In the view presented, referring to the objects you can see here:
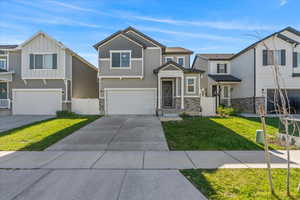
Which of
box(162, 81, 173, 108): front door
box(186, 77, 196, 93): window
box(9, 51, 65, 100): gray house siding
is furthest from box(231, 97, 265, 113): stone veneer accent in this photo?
box(9, 51, 65, 100): gray house siding

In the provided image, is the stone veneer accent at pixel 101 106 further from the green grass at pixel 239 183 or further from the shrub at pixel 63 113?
the green grass at pixel 239 183

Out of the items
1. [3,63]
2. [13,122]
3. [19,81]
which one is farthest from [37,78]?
[13,122]

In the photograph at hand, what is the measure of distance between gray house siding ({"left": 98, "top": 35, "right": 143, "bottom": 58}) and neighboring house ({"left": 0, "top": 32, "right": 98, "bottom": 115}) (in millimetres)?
3571

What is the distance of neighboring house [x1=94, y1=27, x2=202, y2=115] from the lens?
15805mm

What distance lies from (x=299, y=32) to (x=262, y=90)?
6.93 meters

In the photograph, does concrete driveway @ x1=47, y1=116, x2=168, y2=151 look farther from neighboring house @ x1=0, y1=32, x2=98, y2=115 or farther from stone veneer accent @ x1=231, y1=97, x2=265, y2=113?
stone veneer accent @ x1=231, y1=97, x2=265, y2=113

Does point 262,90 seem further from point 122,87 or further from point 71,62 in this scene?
point 71,62

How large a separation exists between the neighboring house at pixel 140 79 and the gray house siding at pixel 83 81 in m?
3.79

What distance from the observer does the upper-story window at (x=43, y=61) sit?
1628cm

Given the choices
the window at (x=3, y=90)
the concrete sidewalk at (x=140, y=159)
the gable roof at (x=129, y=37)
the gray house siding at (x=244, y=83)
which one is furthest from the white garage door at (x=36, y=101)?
the gray house siding at (x=244, y=83)

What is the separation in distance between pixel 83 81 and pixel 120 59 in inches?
270

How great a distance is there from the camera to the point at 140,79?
1630 centimetres

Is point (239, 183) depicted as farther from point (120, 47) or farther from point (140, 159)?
point (120, 47)

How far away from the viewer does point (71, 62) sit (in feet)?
57.5
